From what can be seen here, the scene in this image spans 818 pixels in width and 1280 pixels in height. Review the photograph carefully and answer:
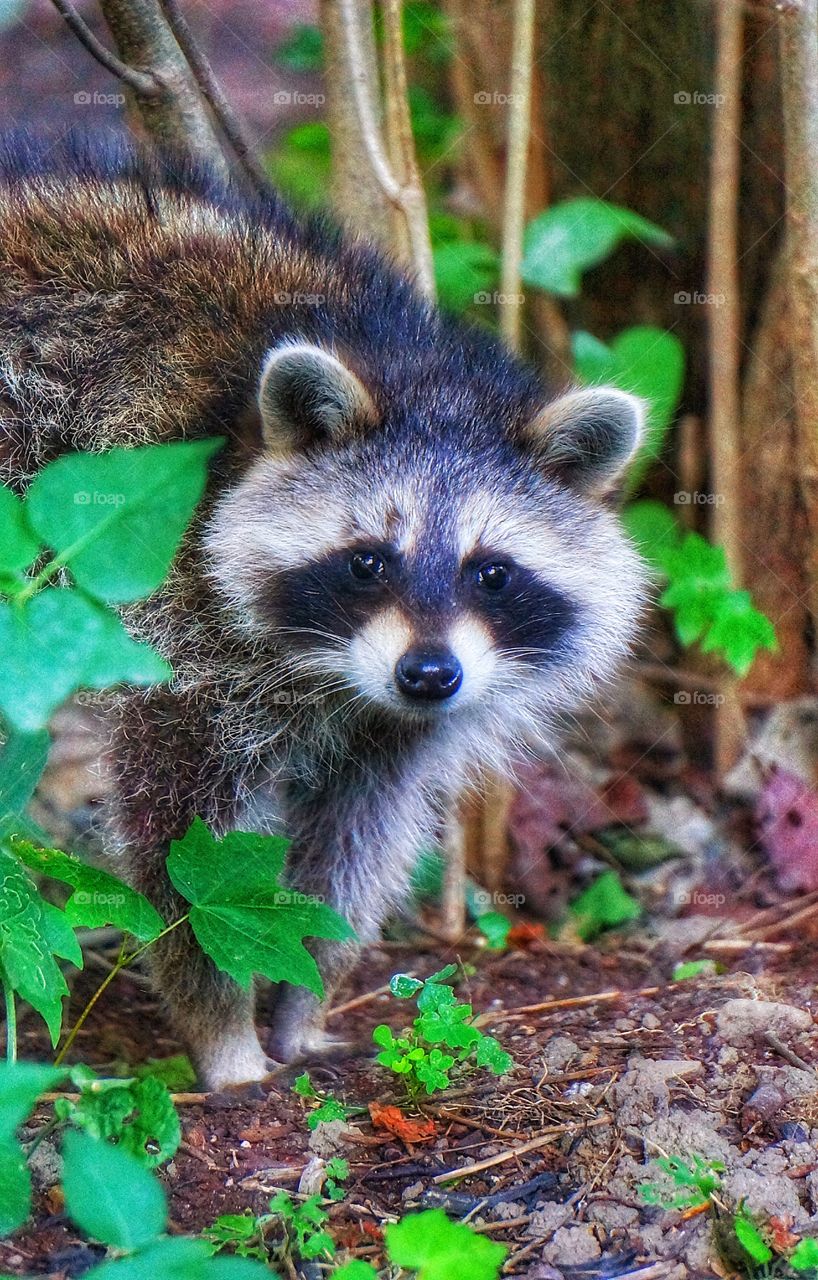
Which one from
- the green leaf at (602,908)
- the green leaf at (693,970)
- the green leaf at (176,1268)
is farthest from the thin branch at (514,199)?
the green leaf at (176,1268)

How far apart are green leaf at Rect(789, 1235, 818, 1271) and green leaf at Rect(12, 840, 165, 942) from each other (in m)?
1.58

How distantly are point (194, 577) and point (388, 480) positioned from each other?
66 cm

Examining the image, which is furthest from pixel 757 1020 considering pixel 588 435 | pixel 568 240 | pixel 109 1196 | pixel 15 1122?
pixel 568 240

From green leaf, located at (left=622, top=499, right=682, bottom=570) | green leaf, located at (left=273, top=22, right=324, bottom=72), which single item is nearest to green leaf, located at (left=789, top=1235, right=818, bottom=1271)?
green leaf, located at (left=622, top=499, right=682, bottom=570)

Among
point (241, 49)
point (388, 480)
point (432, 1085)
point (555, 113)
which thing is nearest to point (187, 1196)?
point (432, 1085)

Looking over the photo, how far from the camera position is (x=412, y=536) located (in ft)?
12.7

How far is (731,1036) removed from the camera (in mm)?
3793

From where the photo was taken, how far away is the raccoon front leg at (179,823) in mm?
4012

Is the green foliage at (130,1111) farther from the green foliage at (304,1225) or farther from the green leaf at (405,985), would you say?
the green leaf at (405,985)

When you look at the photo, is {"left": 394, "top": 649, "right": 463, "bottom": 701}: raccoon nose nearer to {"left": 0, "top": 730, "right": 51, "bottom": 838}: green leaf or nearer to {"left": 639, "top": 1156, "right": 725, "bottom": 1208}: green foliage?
{"left": 0, "top": 730, "right": 51, "bottom": 838}: green leaf

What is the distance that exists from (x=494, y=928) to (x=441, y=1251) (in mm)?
2602

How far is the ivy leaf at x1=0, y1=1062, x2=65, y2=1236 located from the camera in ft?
7.53

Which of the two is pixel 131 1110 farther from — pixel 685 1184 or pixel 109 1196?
pixel 685 1184

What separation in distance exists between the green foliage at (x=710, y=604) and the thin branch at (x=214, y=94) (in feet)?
6.64
